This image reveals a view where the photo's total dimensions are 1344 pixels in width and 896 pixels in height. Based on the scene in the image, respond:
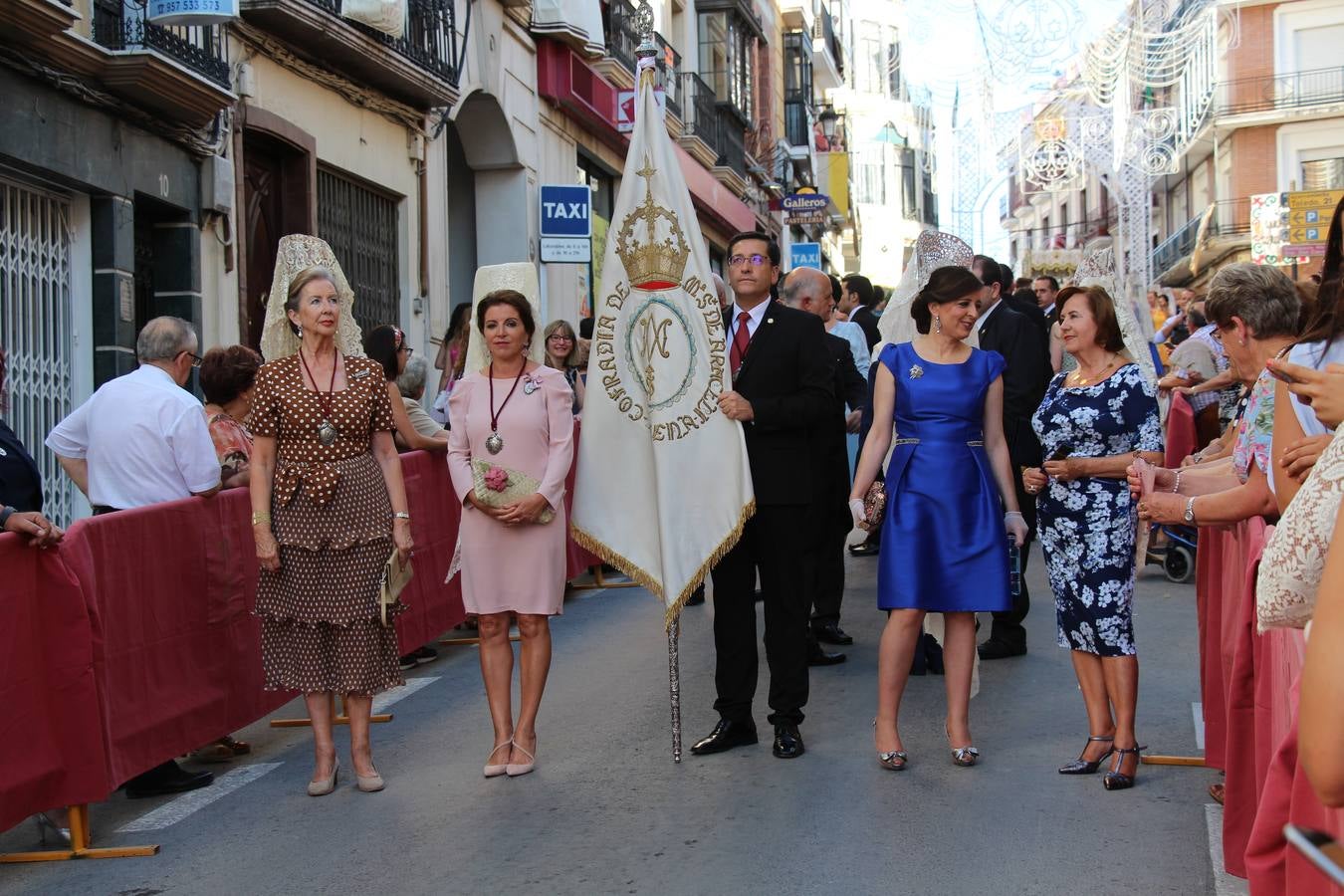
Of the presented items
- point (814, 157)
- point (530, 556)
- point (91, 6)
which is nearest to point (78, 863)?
point (530, 556)

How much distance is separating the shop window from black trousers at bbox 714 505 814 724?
377 inches

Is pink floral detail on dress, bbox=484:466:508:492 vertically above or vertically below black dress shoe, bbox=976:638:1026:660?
above

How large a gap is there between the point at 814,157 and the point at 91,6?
3764cm

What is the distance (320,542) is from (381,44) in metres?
9.79

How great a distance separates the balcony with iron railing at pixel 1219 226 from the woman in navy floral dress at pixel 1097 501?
4821 cm

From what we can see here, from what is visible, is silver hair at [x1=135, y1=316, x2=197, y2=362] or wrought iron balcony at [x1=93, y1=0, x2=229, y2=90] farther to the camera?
wrought iron balcony at [x1=93, y1=0, x2=229, y2=90]

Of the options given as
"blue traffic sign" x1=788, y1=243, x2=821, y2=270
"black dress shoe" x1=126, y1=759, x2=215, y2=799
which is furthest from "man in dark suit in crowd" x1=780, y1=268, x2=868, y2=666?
"blue traffic sign" x1=788, y1=243, x2=821, y2=270

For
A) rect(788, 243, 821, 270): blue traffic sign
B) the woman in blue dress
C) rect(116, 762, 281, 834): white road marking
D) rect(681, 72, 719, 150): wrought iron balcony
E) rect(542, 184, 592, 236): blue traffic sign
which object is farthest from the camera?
rect(788, 243, 821, 270): blue traffic sign

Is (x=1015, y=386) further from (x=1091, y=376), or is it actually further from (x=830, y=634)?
(x=1091, y=376)

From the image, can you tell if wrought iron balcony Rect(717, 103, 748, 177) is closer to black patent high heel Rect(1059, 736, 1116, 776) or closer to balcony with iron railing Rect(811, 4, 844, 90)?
balcony with iron railing Rect(811, 4, 844, 90)

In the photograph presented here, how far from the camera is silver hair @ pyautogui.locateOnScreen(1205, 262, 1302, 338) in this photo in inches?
203

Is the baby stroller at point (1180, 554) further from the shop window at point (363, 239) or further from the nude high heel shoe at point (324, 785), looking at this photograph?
the shop window at point (363, 239)

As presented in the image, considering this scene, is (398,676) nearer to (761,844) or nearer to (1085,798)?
(761,844)

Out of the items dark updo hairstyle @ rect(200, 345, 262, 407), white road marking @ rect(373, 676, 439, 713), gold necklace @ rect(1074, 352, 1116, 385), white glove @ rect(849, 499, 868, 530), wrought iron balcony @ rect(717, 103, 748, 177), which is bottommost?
white road marking @ rect(373, 676, 439, 713)
